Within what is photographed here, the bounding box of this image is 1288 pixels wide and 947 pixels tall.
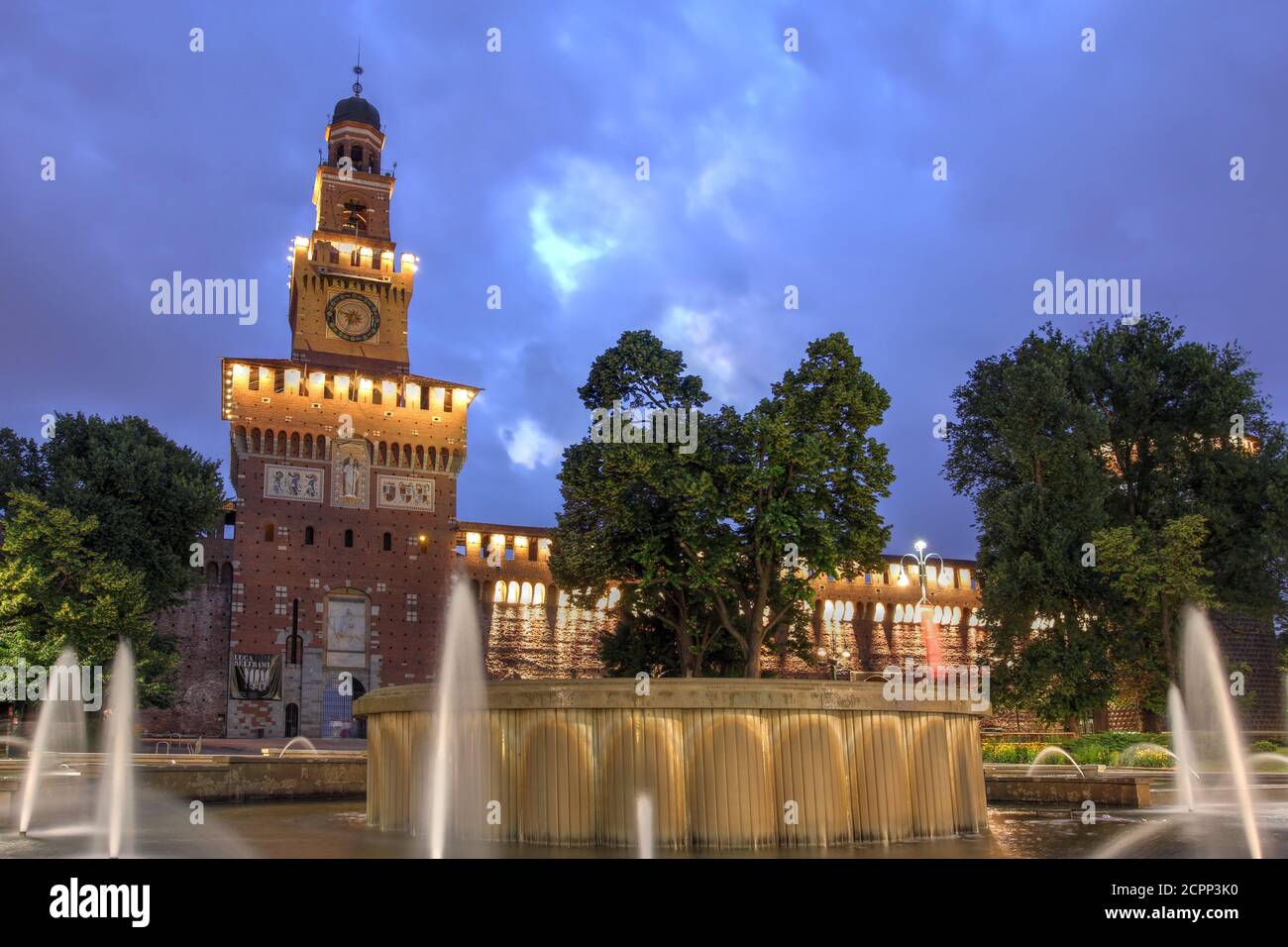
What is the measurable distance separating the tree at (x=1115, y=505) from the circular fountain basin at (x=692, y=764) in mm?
17693

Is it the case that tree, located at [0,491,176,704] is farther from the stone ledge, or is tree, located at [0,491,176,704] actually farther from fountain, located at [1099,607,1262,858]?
fountain, located at [1099,607,1262,858]

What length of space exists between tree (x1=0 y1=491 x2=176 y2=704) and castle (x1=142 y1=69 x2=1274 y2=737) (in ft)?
32.8

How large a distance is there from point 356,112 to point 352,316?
1051 cm

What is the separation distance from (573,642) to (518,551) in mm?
4509

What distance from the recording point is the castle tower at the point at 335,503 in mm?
40938

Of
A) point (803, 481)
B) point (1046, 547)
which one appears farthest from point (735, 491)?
point (1046, 547)

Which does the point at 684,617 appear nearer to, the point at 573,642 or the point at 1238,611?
the point at 1238,611

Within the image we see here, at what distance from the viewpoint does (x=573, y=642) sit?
4550 cm

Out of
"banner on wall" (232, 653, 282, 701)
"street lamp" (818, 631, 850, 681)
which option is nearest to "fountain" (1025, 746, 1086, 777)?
"street lamp" (818, 631, 850, 681)

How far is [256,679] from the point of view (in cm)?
4022

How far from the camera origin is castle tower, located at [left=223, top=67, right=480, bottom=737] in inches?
1612

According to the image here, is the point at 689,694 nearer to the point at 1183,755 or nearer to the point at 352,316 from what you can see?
the point at 1183,755
